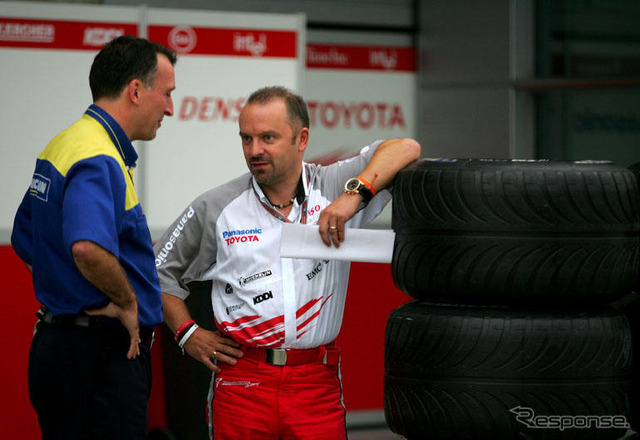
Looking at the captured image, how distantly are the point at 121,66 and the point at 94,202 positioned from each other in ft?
1.72

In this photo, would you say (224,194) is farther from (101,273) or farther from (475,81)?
(475,81)

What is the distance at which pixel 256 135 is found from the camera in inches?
136

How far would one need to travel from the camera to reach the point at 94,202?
3.12m

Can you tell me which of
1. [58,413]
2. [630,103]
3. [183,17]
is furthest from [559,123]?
[58,413]

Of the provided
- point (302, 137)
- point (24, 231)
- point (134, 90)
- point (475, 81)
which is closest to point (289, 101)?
point (302, 137)

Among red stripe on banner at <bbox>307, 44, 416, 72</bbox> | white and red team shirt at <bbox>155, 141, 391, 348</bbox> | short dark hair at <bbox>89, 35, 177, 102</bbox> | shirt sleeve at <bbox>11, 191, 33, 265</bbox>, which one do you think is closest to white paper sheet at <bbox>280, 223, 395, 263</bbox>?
white and red team shirt at <bbox>155, 141, 391, 348</bbox>

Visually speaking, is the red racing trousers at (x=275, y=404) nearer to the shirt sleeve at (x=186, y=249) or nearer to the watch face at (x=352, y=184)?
the shirt sleeve at (x=186, y=249)

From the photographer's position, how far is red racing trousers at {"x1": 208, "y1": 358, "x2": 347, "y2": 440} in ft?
11.1

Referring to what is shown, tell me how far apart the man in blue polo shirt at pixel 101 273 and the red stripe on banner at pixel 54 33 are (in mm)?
2743

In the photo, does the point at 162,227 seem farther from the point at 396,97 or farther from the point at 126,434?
the point at 396,97

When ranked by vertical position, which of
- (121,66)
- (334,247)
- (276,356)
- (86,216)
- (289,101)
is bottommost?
(276,356)

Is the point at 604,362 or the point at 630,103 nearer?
the point at 604,362

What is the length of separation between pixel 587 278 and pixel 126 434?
149 cm

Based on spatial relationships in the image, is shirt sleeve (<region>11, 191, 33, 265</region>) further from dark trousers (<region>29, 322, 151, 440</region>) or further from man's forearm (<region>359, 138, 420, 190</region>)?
man's forearm (<region>359, 138, 420, 190</region>)
